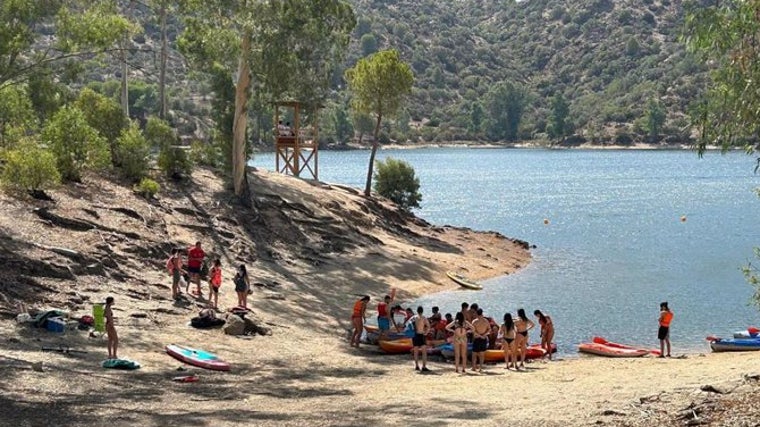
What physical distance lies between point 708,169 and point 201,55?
347ft

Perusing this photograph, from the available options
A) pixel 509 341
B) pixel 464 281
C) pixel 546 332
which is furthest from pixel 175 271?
pixel 464 281

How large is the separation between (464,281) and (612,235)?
979 inches

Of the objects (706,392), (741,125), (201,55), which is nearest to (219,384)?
(706,392)

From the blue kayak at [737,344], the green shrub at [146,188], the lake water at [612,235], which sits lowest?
the lake water at [612,235]

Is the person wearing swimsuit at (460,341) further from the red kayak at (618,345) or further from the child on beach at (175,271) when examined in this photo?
the child on beach at (175,271)

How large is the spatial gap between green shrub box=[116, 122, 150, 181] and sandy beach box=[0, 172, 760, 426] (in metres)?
1.66

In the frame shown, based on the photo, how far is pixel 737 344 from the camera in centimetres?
2661

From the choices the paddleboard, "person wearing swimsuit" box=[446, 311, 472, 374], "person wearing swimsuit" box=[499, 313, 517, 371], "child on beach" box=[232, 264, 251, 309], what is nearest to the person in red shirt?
"child on beach" box=[232, 264, 251, 309]

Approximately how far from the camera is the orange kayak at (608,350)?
87.2 ft

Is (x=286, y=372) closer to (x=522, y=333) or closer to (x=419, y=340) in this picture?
(x=419, y=340)

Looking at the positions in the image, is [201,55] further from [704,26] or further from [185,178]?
[704,26]

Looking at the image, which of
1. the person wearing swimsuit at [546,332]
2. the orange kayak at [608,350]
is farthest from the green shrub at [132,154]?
the orange kayak at [608,350]

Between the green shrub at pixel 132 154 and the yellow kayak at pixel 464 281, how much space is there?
13441 millimetres

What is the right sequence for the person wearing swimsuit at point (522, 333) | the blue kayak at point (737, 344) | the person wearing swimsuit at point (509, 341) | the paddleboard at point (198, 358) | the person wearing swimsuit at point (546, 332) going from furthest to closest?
Result: 1. the blue kayak at point (737, 344)
2. the person wearing swimsuit at point (546, 332)
3. the person wearing swimsuit at point (522, 333)
4. the person wearing swimsuit at point (509, 341)
5. the paddleboard at point (198, 358)
